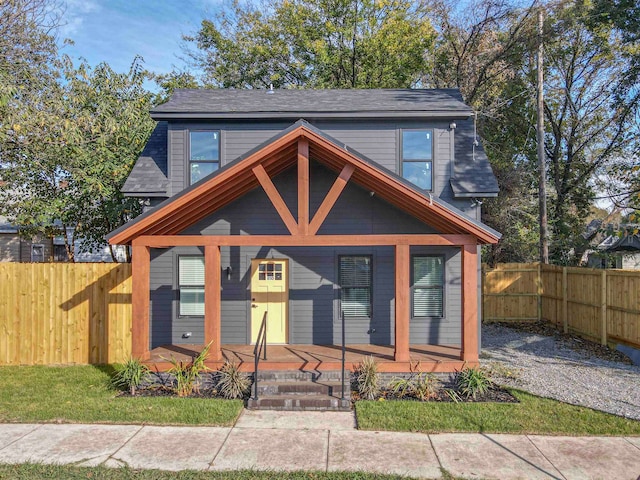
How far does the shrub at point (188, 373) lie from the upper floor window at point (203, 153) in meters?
4.11

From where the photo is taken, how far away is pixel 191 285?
369 inches

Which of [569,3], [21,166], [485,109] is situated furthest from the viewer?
[485,109]

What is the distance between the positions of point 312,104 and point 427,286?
508 centimetres

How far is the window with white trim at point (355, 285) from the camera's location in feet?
30.6

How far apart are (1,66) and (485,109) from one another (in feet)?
54.3

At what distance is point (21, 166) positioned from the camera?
12.0 metres

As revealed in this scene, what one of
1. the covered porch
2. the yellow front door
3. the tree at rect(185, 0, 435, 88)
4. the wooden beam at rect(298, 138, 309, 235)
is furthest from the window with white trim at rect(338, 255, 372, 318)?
the tree at rect(185, 0, 435, 88)

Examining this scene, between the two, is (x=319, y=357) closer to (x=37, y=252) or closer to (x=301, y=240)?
(x=301, y=240)

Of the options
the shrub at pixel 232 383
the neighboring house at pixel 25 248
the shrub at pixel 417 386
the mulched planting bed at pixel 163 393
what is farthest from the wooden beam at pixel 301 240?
the neighboring house at pixel 25 248

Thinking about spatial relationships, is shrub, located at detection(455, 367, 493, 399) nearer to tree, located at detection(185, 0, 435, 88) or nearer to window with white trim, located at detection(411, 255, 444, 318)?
window with white trim, located at detection(411, 255, 444, 318)

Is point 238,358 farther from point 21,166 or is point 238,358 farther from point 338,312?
point 21,166

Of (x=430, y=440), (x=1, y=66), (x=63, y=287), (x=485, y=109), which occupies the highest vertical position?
(x=485, y=109)

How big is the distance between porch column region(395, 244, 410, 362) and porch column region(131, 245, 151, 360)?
4460 mm

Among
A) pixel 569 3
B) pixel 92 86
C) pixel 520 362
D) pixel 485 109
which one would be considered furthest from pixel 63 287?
pixel 569 3
